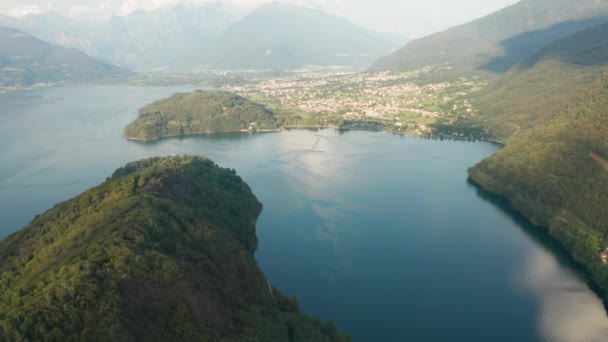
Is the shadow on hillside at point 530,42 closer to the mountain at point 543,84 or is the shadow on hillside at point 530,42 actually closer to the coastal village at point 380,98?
the coastal village at point 380,98

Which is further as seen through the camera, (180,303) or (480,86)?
(480,86)

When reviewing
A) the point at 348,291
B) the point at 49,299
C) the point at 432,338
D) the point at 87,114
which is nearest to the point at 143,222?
the point at 49,299

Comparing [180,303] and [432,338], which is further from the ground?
[180,303]

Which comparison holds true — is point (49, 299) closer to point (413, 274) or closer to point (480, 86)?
point (413, 274)

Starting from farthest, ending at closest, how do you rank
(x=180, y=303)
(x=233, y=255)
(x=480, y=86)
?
(x=480, y=86), (x=233, y=255), (x=180, y=303)

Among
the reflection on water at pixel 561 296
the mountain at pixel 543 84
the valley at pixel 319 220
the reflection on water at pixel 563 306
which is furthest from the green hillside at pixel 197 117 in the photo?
the reflection on water at pixel 563 306

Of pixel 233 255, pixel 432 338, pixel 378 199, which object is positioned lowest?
pixel 432 338

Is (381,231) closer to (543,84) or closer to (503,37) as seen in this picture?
(543,84)

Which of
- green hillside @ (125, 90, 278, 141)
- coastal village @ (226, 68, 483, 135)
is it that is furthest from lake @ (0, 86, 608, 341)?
coastal village @ (226, 68, 483, 135)
